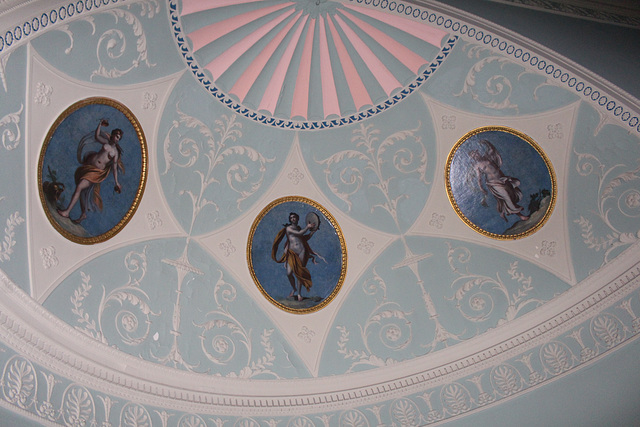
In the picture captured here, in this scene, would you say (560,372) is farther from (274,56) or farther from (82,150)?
(82,150)

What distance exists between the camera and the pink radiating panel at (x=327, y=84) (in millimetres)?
10797

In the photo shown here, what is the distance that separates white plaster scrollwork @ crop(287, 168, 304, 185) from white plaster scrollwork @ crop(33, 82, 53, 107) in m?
3.86

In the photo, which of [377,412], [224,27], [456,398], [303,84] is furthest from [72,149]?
[456,398]

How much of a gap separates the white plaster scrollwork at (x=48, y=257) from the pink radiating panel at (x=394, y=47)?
17.7ft

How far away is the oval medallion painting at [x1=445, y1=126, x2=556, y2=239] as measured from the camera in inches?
408

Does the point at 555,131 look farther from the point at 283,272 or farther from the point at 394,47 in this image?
the point at 283,272

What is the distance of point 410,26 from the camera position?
10000mm

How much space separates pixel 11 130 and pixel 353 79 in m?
5.10

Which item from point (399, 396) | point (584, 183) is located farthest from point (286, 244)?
point (584, 183)

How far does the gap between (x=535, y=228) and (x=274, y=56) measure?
15.8 ft

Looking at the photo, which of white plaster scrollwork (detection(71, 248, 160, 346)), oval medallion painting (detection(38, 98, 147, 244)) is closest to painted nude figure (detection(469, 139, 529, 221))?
oval medallion painting (detection(38, 98, 147, 244))

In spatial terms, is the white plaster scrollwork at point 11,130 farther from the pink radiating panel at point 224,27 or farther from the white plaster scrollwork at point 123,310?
the pink radiating panel at point 224,27

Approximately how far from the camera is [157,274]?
10.3m

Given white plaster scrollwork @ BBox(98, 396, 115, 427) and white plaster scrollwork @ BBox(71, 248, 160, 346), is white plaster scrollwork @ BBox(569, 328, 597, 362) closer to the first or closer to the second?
white plaster scrollwork @ BBox(71, 248, 160, 346)
